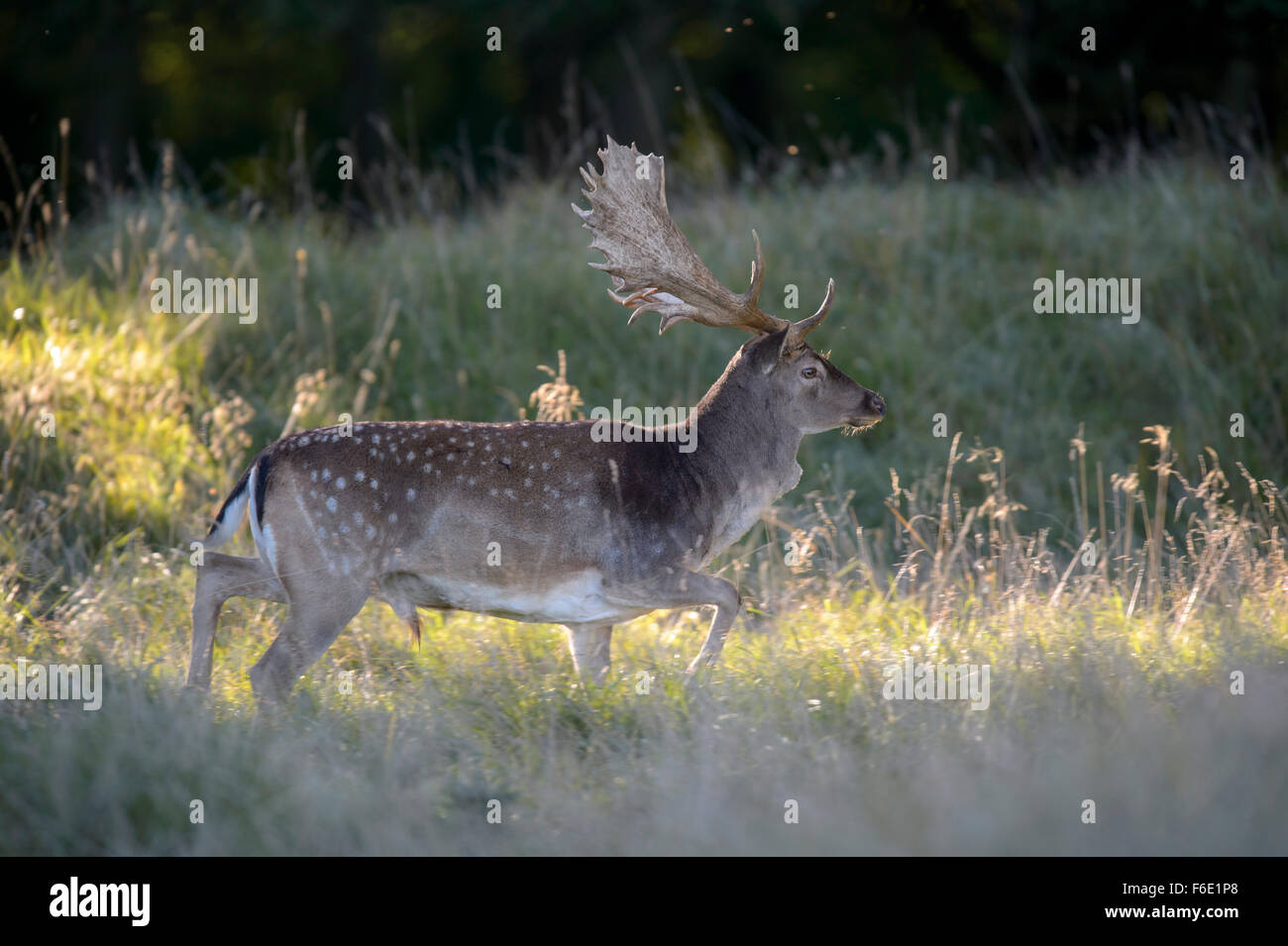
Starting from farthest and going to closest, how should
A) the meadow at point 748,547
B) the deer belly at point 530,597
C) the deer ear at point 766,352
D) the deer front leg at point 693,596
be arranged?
the deer ear at point 766,352 < the deer front leg at point 693,596 < the deer belly at point 530,597 < the meadow at point 748,547

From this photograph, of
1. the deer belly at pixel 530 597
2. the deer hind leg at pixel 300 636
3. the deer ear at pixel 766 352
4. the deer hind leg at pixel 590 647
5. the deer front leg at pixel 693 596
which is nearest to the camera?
the deer hind leg at pixel 300 636

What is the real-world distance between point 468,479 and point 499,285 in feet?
18.2

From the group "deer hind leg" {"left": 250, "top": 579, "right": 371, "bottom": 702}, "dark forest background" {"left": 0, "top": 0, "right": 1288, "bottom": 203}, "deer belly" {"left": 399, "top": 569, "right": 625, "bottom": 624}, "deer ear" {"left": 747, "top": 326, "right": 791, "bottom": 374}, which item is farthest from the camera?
"dark forest background" {"left": 0, "top": 0, "right": 1288, "bottom": 203}

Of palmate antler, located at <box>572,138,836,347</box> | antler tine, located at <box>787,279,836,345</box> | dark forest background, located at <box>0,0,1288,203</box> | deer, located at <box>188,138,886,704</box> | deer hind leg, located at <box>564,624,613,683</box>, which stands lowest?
deer hind leg, located at <box>564,624,613,683</box>

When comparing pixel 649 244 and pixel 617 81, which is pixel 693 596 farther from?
pixel 617 81

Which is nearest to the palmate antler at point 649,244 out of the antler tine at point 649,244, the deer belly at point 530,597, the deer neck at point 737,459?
the antler tine at point 649,244

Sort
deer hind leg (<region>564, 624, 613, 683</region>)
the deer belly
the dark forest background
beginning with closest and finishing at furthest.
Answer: the deer belly < deer hind leg (<region>564, 624, 613, 683</region>) < the dark forest background

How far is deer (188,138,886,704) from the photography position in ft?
17.4

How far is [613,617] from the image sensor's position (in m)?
5.62

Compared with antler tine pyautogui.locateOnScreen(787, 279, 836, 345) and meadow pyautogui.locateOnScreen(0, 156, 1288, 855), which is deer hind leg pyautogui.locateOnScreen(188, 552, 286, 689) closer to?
meadow pyautogui.locateOnScreen(0, 156, 1288, 855)

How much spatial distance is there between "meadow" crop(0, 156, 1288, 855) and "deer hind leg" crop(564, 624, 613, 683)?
10 cm

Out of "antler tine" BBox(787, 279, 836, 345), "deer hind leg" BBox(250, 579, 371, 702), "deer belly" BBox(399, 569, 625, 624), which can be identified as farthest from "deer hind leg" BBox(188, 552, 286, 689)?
"antler tine" BBox(787, 279, 836, 345)

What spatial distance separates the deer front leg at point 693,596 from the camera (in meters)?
5.52

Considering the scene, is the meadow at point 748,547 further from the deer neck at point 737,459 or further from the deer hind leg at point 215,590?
the deer neck at point 737,459
